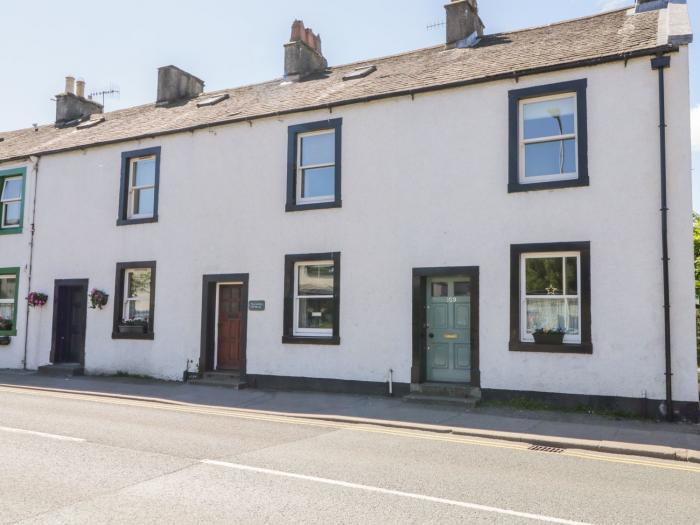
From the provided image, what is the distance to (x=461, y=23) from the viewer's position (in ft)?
53.0

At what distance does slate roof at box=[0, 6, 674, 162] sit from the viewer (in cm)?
1236

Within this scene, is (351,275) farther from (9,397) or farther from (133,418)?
(9,397)

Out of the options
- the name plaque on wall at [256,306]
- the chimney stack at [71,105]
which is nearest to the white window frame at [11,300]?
the chimney stack at [71,105]

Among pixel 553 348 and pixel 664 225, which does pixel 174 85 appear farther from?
pixel 664 225

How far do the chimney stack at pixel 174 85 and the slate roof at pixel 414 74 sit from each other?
56 cm

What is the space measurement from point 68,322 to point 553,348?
1355 cm

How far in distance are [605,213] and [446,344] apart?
402 cm

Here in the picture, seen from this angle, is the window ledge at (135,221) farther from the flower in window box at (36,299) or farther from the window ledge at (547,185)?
the window ledge at (547,185)

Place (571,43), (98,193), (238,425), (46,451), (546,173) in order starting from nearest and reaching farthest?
(46,451) → (238,425) → (546,173) → (571,43) → (98,193)

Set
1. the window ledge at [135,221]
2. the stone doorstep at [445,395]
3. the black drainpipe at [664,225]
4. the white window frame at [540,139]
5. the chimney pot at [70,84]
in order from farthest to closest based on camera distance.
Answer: the chimney pot at [70,84], the window ledge at [135,221], the white window frame at [540,139], the stone doorstep at [445,395], the black drainpipe at [664,225]

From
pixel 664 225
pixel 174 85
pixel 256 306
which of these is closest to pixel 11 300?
pixel 174 85

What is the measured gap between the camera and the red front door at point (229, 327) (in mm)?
15336

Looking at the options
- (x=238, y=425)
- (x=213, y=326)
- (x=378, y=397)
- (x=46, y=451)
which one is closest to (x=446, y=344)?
(x=378, y=397)

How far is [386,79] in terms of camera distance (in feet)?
49.1
